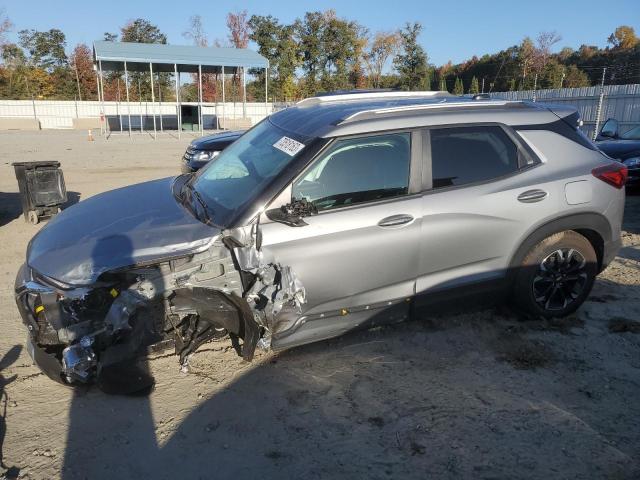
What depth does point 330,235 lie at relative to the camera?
10.4ft

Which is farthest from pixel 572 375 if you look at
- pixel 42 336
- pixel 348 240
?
pixel 42 336

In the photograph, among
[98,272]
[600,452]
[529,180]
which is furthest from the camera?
[529,180]

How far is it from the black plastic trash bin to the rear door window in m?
6.44

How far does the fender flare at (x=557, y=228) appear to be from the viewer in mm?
3771

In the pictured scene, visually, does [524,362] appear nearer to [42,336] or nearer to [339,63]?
[42,336]

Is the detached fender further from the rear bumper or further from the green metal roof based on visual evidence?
the green metal roof

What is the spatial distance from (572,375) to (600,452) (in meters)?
0.79

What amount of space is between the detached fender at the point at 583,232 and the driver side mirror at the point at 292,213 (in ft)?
5.70

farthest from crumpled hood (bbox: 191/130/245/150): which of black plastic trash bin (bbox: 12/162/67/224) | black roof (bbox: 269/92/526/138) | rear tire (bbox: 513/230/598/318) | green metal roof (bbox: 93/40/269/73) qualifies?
green metal roof (bbox: 93/40/269/73)

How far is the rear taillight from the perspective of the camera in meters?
3.91

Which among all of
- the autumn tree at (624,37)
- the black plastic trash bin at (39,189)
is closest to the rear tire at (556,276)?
the black plastic trash bin at (39,189)

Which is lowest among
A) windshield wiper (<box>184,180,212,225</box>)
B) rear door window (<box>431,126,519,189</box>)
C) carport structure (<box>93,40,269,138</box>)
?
windshield wiper (<box>184,180,212,225</box>)

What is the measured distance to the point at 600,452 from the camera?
2.64m

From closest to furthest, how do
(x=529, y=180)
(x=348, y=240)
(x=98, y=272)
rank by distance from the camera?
(x=98, y=272), (x=348, y=240), (x=529, y=180)
